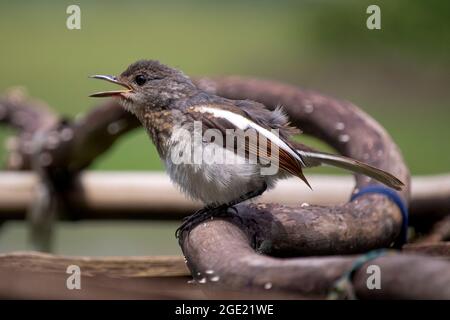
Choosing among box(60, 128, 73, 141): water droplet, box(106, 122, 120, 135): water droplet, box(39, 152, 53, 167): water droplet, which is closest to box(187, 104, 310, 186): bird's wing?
box(106, 122, 120, 135): water droplet

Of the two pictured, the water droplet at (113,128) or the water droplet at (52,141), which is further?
the water droplet at (52,141)

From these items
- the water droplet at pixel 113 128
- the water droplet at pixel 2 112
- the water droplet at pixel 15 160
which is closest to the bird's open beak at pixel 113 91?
the water droplet at pixel 113 128

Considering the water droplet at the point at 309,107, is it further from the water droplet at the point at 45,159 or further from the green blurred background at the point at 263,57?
the green blurred background at the point at 263,57

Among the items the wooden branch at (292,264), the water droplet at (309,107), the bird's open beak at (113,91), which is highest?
the bird's open beak at (113,91)

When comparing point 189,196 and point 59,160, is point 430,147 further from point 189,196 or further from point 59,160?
point 189,196

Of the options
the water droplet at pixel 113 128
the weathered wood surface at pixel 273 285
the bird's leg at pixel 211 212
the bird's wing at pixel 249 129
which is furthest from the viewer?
the water droplet at pixel 113 128

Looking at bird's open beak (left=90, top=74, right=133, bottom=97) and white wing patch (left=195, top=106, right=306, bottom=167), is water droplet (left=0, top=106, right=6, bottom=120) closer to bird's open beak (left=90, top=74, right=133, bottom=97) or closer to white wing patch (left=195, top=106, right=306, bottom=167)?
bird's open beak (left=90, top=74, right=133, bottom=97)

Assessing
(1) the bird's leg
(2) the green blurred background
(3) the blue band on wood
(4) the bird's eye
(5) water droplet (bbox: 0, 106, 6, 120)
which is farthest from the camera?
(2) the green blurred background

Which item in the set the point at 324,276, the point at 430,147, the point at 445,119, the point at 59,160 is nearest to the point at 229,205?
the point at 324,276

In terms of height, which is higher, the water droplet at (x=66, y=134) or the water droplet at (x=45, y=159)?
the water droplet at (x=66, y=134)
